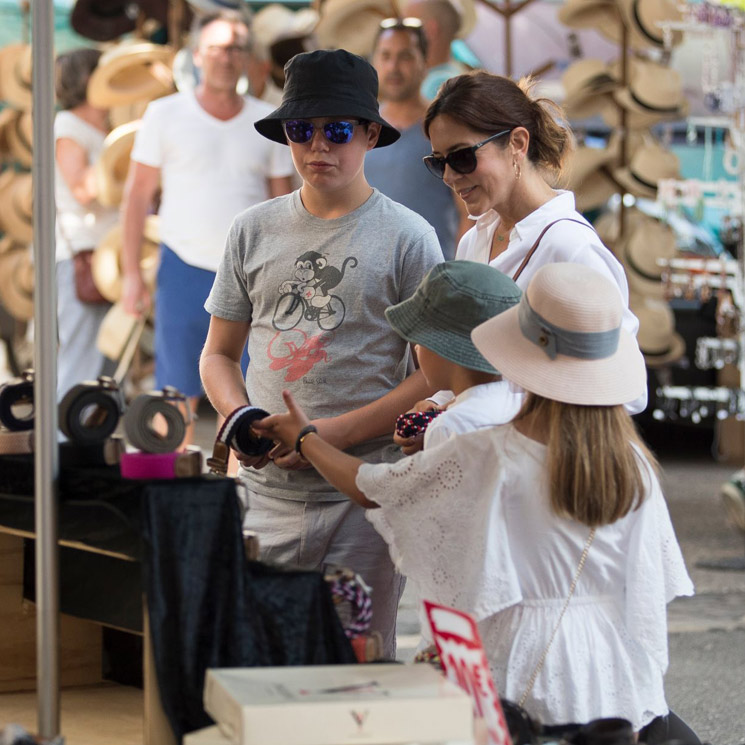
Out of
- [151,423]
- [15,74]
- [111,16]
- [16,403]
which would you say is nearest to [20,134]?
[15,74]

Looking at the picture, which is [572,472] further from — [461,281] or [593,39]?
[593,39]

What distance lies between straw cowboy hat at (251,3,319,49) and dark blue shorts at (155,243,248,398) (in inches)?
91.4

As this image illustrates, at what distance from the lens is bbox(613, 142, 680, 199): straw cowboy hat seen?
6676 mm

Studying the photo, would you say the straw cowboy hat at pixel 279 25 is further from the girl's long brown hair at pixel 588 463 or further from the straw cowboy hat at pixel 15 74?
the girl's long brown hair at pixel 588 463

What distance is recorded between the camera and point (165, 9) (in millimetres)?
7934

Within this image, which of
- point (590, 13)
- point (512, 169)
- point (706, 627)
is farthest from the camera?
point (590, 13)

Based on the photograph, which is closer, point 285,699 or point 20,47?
point 285,699

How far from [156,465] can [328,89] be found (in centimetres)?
89

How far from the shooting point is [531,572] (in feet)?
7.09

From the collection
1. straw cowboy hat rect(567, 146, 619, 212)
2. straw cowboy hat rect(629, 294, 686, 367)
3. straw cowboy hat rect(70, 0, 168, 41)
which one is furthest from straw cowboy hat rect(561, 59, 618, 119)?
straw cowboy hat rect(70, 0, 168, 41)

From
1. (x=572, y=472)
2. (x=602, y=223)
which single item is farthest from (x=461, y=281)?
(x=602, y=223)

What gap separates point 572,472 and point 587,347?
8.3 inches

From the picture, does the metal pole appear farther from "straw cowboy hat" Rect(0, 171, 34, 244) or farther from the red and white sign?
"straw cowboy hat" Rect(0, 171, 34, 244)

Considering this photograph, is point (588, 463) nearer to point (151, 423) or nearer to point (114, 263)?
point (151, 423)
